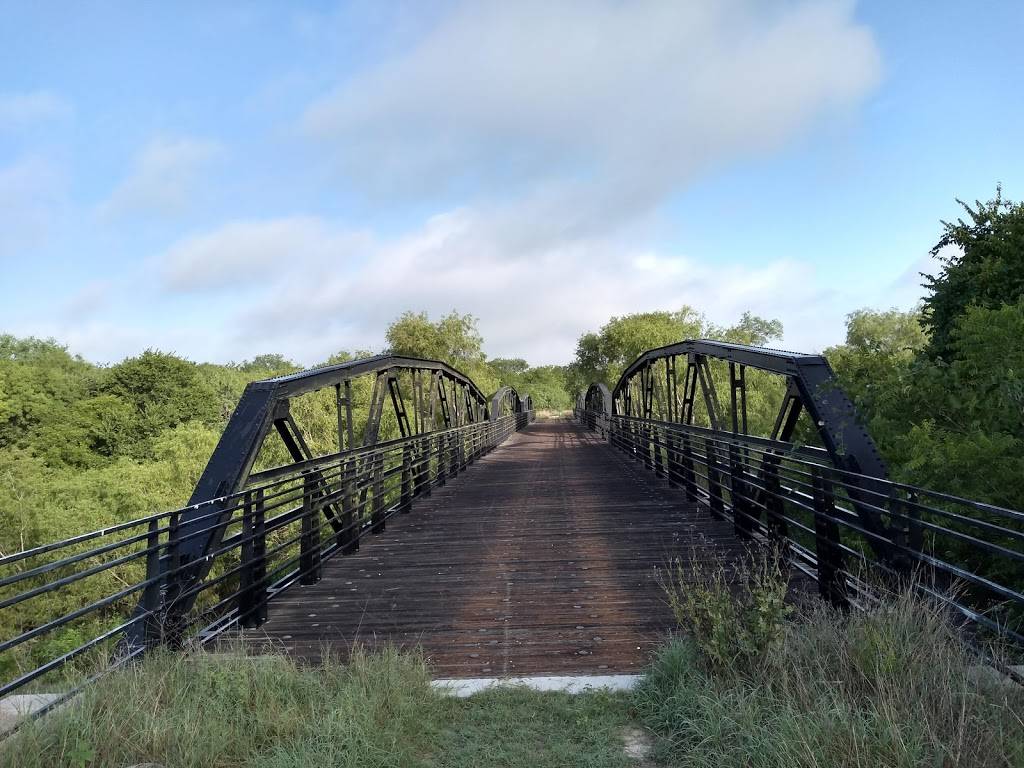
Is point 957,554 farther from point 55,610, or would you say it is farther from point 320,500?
point 55,610

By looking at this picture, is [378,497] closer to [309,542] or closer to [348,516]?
[348,516]

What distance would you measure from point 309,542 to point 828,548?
502cm

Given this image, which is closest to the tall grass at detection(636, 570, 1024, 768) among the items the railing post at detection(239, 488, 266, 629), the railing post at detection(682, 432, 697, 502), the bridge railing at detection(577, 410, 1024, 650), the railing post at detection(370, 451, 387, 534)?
the bridge railing at detection(577, 410, 1024, 650)

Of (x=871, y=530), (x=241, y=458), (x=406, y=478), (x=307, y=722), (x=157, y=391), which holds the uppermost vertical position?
(x=157, y=391)

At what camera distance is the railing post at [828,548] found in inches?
204

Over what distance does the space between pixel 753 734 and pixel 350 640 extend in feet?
10.7

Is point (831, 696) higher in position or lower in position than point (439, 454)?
lower

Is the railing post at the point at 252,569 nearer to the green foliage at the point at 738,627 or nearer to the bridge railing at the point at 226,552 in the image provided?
the bridge railing at the point at 226,552

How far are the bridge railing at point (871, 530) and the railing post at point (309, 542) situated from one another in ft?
15.4

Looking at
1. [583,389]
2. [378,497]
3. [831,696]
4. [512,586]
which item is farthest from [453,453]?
[583,389]

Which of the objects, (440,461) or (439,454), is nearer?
(439,454)

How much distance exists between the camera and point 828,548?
5277 millimetres

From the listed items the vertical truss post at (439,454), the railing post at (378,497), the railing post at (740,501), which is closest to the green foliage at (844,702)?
the railing post at (740,501)

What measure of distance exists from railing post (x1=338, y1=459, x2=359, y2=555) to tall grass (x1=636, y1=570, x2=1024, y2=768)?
502cm
